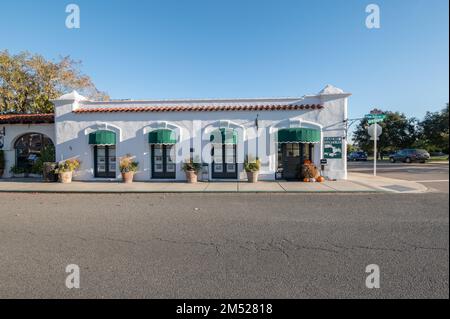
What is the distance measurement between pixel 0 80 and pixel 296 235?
24.7 metres

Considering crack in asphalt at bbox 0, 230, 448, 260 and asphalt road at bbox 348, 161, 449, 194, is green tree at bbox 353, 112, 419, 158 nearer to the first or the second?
asphalt road at bbox 348, 161, 449, 194

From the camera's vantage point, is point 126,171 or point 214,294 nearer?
point 214,294

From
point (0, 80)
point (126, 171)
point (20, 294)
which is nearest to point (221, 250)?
point (20, 294)

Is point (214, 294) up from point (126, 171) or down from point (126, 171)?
down

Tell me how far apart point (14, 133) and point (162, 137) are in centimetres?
948

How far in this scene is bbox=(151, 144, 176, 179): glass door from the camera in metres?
13.2

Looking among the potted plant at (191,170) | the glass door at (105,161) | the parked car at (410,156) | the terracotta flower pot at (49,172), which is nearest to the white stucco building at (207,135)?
the glass door at (105,161)

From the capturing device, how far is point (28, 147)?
14.5 meters

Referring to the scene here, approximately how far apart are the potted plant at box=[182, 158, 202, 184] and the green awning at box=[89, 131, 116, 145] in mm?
4369

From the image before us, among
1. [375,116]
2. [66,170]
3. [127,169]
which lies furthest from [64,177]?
[375,116]

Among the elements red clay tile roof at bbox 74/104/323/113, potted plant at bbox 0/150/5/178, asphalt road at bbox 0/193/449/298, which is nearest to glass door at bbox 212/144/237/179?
red clay tile roof at bbox 74/104/323/113

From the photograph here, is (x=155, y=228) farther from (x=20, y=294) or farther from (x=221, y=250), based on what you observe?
(x=20, y=294)
